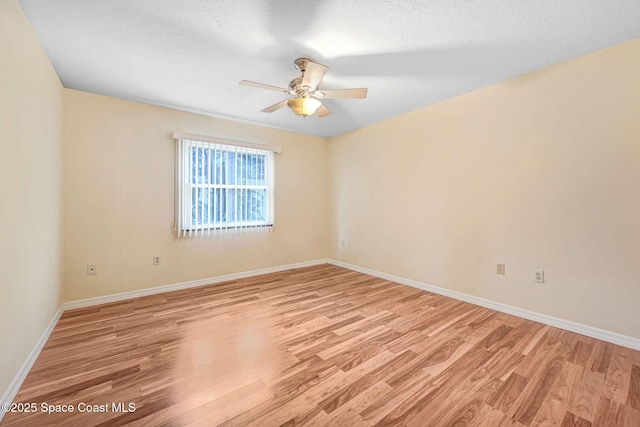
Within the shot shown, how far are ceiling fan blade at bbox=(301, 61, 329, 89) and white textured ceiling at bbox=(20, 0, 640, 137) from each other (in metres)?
0.20

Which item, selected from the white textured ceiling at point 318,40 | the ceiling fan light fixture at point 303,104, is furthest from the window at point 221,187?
the ceiling fan light fixture at point 303,104

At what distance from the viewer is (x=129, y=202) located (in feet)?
9.55

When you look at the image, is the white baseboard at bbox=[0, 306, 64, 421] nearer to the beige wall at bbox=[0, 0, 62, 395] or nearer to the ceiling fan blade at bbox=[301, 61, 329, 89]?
the beige wall at bbox=[0, 0, 62, 395]

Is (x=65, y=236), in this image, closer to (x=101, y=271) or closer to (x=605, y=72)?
(x=101, y=271)

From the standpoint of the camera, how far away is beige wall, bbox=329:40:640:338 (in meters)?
1.92

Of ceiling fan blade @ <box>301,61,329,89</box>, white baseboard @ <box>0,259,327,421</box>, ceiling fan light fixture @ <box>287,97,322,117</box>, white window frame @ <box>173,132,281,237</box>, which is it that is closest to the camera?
white baseboard @ <box>0,259,327,421</box>

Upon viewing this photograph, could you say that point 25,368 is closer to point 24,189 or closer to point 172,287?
point 24,189

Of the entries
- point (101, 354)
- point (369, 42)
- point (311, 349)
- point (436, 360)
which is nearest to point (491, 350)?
point (436, 360)

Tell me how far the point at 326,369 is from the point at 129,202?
285 centimetres

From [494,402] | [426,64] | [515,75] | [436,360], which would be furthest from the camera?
[515,75]

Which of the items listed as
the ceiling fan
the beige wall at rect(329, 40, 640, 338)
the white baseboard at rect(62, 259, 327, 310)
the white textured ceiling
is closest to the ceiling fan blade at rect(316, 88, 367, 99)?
the ceiling fan

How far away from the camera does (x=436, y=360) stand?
1.75 m

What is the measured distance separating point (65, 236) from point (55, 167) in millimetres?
773

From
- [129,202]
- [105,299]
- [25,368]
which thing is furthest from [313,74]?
[105,299]
